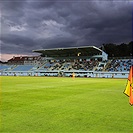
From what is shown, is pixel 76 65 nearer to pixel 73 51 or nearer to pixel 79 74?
pixel 73 51

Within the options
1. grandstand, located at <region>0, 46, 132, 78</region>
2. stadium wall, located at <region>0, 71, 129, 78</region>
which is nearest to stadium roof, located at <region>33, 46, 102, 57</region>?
grandstand, located at <region>0, 46, 132, 78</region>

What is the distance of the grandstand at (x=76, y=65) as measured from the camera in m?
75.6

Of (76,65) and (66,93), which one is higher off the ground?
(76,65)

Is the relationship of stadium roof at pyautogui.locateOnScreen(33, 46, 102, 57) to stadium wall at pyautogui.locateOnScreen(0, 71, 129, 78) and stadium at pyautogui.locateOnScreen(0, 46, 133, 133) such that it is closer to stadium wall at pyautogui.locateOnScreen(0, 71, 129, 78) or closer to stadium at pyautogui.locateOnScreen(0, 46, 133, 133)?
stadium at pyautogui.locateOnScreen(0, 46, 133, 133)

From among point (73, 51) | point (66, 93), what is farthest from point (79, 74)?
point (66, 93)

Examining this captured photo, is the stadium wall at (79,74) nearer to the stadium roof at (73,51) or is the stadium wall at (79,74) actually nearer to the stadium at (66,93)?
the stadium at (66,93)

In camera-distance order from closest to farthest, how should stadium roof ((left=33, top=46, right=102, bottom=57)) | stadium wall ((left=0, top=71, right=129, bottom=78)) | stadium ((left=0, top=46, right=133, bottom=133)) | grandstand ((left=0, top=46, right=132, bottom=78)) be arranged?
1. stadium ((left=0, top=46, right=133, bottom=133))
2. stadium wall ((left=0, top=71, right=129, bottom=78))
3. grandstand ((left=0, top=46, right=132, bottom=78))
4. stadium roof ((left=33, top=46, right=102, bottom=57))

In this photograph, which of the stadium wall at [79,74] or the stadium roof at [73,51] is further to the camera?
the stadium roof at [73,51]

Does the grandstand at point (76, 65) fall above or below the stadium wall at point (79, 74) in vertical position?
above

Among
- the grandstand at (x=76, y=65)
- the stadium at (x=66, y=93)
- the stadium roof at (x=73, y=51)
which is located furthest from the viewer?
the stadium roof at (x=73, y=51)

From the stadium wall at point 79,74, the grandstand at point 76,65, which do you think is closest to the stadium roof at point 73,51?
the grandstand at point 76,65

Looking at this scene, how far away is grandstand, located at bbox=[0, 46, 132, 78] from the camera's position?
75562mm

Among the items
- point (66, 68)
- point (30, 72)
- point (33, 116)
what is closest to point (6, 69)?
point (30, 72)

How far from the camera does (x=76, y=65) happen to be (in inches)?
3351
